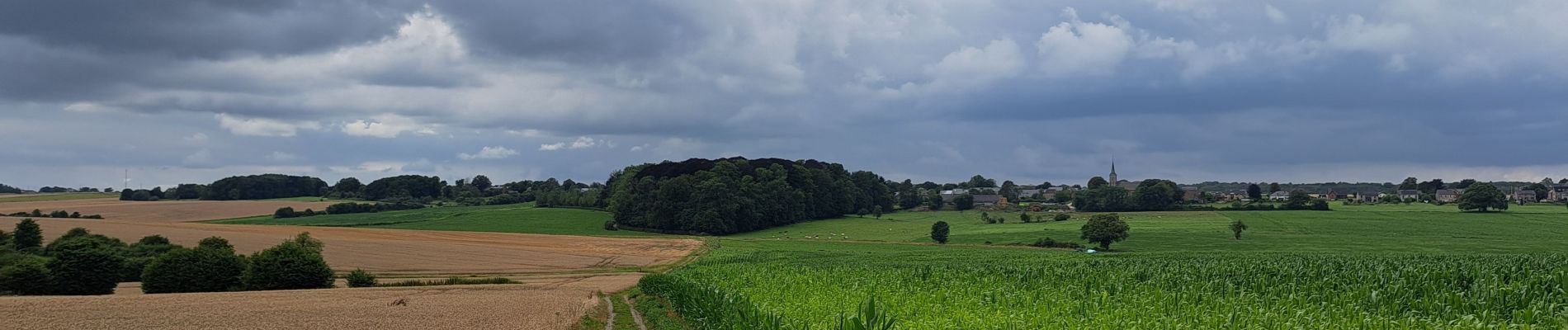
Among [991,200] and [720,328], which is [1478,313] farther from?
[991,200]

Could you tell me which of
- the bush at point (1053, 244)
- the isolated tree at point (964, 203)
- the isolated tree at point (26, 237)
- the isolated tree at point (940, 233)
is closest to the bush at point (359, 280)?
the isolated tree at point (26, 237)

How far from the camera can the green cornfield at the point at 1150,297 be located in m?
14.0

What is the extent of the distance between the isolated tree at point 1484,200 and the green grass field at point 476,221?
96.1m

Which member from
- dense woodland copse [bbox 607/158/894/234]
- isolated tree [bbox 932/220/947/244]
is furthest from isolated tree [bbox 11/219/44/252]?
isolated tree [bbox 932/220/947/244]

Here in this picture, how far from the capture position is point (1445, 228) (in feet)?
265

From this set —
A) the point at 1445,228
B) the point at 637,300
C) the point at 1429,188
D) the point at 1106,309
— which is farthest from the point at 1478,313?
the point at 1429,188

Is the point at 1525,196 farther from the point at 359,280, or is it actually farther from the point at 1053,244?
the point at 359,280

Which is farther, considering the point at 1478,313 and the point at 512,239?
the point at 512,239

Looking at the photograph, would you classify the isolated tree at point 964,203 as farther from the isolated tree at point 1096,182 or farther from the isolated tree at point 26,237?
the isolated tree at point 26,237

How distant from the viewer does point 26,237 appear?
53156 millimetres

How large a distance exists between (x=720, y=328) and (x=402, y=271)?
3850 cm

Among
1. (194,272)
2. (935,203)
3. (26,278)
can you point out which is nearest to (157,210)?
(26,278)

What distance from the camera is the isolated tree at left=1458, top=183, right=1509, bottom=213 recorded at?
105 meters

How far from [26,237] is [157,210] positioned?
52714 mm
